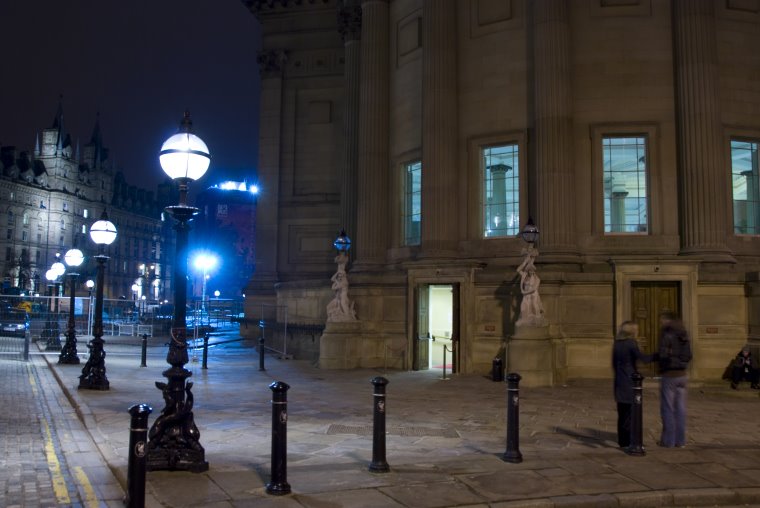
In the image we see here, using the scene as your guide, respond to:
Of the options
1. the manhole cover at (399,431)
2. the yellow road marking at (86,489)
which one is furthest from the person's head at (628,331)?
the yellow road marking at (86,489)

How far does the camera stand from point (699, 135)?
19844 mm

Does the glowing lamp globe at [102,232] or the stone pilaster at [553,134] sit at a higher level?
the stone pilaster at [553,134]

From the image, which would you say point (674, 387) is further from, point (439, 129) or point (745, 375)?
point (439, 129)

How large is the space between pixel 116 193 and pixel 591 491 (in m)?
136

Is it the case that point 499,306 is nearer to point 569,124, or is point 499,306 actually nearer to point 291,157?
point 569,124

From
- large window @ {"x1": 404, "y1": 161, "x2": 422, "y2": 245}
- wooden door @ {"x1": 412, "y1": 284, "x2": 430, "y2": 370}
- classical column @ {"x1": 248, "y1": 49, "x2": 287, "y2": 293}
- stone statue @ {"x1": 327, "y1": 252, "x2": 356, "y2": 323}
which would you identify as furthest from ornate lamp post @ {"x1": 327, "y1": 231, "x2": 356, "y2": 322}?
classical column @ {"x1": 248, "y1": 49, "x2": 287, "y2": 293}

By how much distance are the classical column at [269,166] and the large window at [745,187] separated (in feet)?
65.5

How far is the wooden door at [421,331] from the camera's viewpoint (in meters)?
20.9

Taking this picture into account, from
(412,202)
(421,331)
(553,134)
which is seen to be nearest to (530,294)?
(421,331)

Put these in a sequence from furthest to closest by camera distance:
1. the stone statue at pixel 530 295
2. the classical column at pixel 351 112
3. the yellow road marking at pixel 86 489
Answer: the classical column at pixel 351 112 < the stone statue at pixel 530 295 < the yellow road marking at pixel 86 489

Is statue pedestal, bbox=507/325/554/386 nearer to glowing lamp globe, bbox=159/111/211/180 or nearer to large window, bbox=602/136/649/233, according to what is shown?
large window, bbox=602/136/649/233

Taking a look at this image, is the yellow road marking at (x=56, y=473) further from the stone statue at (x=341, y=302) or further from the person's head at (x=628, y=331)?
the stone statue at (x=341, y=302)

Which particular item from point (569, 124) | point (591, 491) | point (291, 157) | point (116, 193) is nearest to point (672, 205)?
point (569, 124)

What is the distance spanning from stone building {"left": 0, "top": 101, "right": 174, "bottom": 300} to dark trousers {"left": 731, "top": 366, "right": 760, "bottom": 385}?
→ 74.5 metres
